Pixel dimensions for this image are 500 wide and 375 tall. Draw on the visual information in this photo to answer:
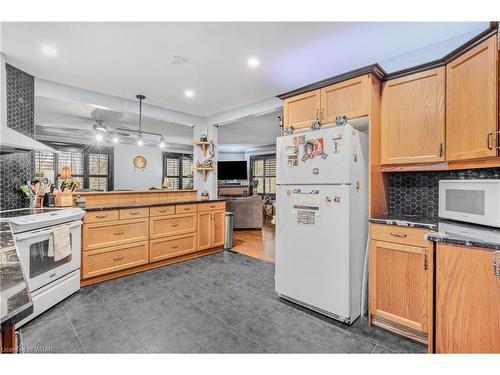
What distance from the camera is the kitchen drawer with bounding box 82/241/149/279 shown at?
2.82m

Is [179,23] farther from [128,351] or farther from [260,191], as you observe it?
[260,191]

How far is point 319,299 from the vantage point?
2178 mm

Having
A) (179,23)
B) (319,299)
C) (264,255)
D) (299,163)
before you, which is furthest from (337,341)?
(179,23)

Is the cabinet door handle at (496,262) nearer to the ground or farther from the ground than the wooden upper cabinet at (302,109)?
nearer to the ground

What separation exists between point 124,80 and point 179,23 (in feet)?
4.87

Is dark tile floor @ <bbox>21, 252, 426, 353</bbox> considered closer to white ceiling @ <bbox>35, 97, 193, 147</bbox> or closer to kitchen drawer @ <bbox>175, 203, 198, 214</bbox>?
kitchen drawer @ <bbox>175, 203, 198, 214</bbox>

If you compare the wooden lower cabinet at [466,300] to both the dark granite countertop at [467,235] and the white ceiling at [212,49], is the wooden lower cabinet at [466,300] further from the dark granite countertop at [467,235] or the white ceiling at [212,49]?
the white ceiling at [212,49]

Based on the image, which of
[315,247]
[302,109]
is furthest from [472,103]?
[315,247]

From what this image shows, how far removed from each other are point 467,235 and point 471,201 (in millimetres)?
381

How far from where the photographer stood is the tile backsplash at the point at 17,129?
271 centimetres

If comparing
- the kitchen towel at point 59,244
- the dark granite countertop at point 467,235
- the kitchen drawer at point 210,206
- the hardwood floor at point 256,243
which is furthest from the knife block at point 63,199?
the dark granite countertop at point 467,235

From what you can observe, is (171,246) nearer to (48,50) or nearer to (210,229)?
(210,229)

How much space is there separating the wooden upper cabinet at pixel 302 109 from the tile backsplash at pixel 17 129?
9.80ft

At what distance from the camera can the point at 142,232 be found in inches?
129
